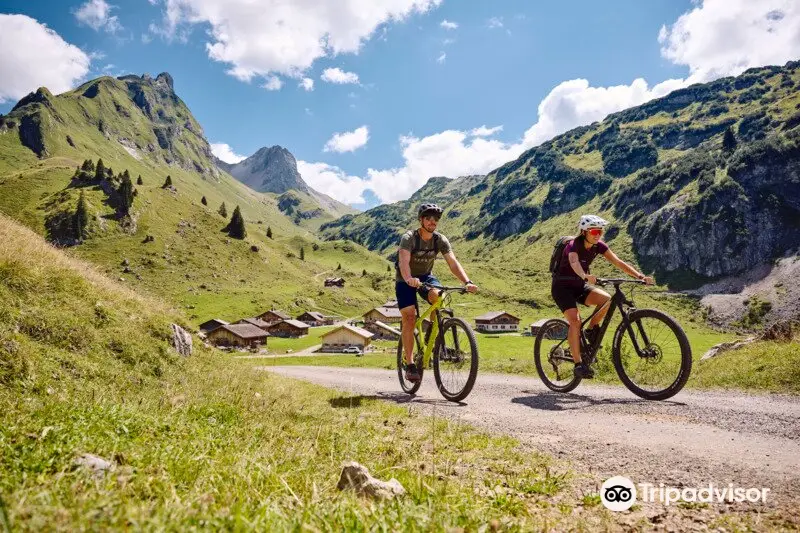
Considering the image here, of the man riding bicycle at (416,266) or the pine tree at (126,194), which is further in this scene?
the pine tree at (126,194)

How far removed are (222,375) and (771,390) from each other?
1243 centimetres

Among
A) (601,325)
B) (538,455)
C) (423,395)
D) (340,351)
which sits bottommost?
(340,351)

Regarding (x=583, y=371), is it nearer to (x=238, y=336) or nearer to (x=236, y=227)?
(x=238, y=336)

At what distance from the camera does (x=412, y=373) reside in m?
9.99

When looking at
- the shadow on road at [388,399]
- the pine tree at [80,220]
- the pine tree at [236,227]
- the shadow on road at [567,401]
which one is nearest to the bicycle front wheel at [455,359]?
the shadow on road at [388,399]

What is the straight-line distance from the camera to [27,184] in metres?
166

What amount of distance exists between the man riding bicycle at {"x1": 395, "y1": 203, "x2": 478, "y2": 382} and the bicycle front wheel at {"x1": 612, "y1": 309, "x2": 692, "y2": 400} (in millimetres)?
3690

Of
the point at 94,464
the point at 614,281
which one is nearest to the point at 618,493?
the point at 94,464

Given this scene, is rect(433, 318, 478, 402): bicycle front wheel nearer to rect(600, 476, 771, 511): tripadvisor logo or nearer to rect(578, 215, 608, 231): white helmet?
rect(578, 215, 608, 231): white helmet

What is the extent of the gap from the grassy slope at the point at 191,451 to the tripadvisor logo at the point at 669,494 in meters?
0.35

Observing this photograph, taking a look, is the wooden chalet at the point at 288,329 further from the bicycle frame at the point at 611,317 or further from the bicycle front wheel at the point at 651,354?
the bicycle front wheel at the point at 651,354

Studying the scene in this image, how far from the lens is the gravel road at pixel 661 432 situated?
4.06m

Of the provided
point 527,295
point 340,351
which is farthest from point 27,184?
point 527,295

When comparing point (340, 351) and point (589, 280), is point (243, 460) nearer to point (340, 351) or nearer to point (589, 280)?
point (589, 280)
